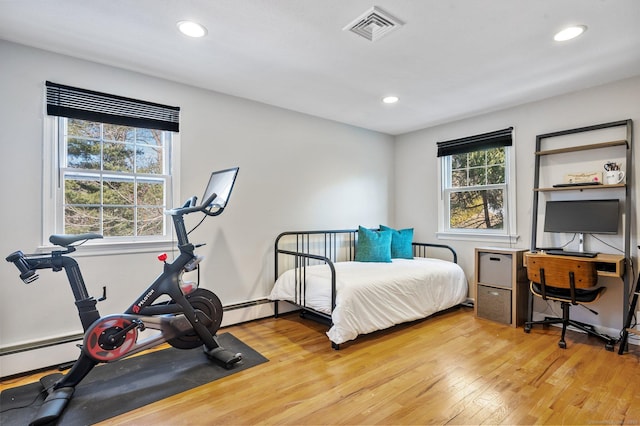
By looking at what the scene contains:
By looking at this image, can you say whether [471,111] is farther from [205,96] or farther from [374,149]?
[205,96]

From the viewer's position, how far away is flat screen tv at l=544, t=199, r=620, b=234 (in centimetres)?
285

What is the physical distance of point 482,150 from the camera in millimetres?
3951

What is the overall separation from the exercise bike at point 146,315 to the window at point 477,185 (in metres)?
3.00

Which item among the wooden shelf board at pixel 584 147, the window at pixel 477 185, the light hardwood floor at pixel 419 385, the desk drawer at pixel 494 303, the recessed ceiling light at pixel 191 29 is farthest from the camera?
the window at pixel 477 185

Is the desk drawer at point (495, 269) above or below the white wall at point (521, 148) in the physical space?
below

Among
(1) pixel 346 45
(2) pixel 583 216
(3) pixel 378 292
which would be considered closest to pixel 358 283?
(3) pixel 378 292

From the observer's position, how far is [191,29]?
2111mm

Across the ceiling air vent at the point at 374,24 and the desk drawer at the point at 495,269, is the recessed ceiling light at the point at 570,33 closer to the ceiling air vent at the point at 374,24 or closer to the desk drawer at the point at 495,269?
the ceiling air vent at the point at 374,24

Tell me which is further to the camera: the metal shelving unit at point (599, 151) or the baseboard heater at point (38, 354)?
Answer: the metal shelving unit at point (599, 151)

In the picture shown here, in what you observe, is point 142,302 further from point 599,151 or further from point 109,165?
point 599,151

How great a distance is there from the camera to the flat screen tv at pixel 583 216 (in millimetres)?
2852

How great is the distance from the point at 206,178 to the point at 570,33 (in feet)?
9.96

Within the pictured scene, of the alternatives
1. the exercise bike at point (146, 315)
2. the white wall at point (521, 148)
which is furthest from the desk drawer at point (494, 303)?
the exercise bike at point (146, 315)

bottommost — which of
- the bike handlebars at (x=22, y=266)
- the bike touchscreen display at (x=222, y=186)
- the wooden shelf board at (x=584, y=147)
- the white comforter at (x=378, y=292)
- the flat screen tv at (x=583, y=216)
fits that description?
the white comforter at (x=378, y=292)
